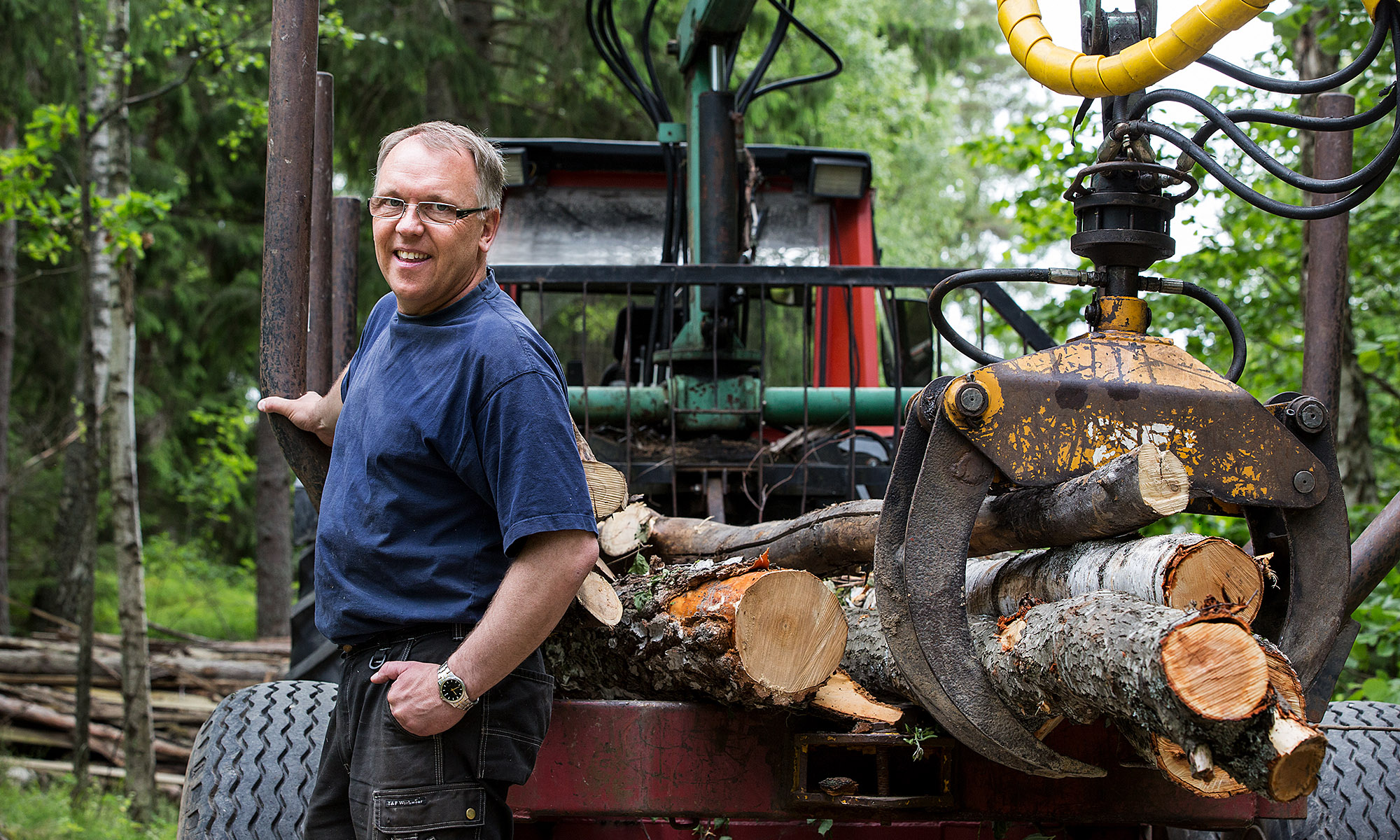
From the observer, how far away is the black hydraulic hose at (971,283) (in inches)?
86.3

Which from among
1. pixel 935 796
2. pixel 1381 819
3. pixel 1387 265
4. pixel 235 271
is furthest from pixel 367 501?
pixel 235 271

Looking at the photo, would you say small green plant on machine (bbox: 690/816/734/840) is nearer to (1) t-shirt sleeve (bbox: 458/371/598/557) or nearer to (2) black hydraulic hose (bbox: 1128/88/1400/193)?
(1) t-shirt sleeve (bbox: 458/371/598/557)

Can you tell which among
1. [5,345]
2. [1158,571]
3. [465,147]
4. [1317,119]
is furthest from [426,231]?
[5,345]

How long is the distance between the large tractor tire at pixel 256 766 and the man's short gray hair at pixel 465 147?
1.35 m

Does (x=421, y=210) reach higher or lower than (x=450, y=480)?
higher

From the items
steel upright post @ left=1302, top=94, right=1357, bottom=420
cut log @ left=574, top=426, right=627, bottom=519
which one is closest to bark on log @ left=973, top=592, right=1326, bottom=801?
cut log @ left=574, top=426, right=627, bottom=519

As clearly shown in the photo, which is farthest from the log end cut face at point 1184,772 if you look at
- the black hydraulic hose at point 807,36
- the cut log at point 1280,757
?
the black hydraulic hose at point 807,36

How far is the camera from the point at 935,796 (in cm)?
216

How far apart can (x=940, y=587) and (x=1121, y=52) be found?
100cm

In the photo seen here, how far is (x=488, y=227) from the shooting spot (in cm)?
203

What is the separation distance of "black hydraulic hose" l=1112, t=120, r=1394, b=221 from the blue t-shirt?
109 cm

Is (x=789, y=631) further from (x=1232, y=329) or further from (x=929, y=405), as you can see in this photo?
(x=1232, y=329)

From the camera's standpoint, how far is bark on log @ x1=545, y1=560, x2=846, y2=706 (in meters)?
2.02

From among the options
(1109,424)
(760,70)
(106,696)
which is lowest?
(106,696)
